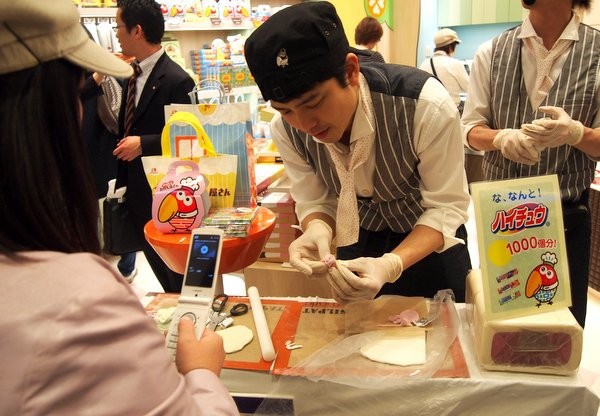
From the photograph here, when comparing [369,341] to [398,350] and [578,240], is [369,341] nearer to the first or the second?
[398,350]

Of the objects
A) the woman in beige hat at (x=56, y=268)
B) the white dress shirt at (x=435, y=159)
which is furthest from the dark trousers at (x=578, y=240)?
the woman in beige hat at (x=56, y=268)

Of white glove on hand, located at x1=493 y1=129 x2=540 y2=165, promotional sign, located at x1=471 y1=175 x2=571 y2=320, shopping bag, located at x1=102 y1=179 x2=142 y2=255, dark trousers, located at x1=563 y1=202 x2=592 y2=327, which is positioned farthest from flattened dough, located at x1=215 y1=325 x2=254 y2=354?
shopping bag, located at x1=102 y1=179 x2=142 y2=255

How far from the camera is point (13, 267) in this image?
542mm

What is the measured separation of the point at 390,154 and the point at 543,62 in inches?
26.0

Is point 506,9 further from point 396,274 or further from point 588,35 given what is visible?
point 396,274

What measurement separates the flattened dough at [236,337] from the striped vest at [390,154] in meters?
0.51

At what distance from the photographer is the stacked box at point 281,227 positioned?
7.57ft

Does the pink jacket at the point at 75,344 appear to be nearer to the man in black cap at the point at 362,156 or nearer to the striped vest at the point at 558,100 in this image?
the man in black cap at the point at 362,156

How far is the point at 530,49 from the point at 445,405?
1165mm

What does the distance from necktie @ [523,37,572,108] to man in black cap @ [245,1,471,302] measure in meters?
0.49

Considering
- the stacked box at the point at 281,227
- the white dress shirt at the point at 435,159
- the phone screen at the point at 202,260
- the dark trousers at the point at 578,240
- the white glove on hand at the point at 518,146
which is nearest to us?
the phone screen at the point at 202,260

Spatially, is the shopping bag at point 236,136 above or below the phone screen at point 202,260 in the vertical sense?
above

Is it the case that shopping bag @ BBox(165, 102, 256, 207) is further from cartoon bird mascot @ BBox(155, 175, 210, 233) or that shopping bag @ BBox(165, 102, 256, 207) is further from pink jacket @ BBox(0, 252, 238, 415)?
pink jacket @ BBox(0, 252, 238, 415)

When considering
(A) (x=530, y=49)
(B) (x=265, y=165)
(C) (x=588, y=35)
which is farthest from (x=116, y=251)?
(C) (x=588, y=35)
